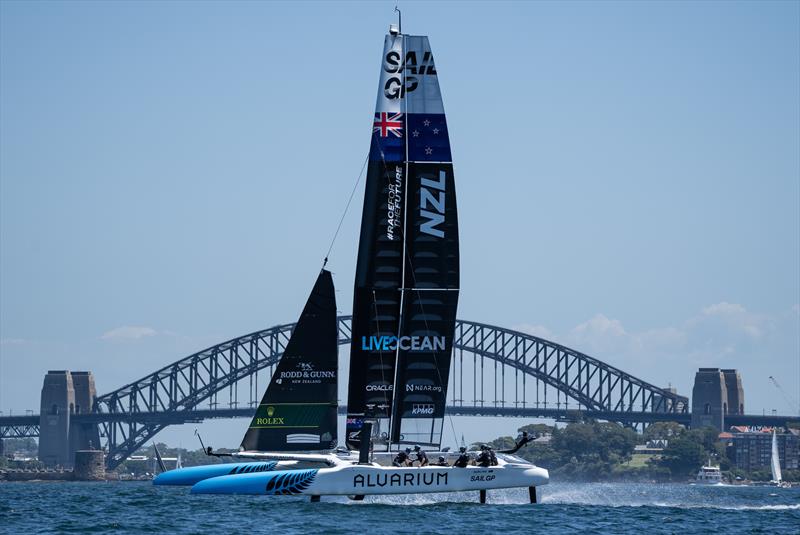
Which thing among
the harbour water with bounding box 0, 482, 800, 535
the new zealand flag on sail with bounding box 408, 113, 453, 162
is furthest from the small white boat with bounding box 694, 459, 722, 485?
the new zealand flag on sail with bounding box 408, 113, 453, 162

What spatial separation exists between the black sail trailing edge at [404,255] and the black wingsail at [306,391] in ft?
2.47

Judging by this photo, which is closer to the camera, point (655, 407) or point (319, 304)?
point (319, 304)

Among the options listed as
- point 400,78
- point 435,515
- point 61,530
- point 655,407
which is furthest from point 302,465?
point 655,407

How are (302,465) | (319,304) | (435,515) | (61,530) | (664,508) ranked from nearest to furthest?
(61,530) → (435,515) → (302,465) → (319,304) → (664,508)

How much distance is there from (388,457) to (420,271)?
4492 mm

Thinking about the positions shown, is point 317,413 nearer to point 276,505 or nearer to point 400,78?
point 276,505

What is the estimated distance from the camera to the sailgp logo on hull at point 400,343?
35781mm

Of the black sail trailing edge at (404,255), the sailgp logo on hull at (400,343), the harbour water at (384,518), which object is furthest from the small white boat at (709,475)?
the black sail trailing edge at (404,255)

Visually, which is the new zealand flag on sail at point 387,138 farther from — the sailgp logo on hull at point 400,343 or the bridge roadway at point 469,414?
the bridge roadway at point 469,414

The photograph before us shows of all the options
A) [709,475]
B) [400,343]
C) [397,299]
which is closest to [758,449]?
[709,475]

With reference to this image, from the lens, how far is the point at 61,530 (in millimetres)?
30641

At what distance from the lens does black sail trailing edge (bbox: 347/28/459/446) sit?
35.6m

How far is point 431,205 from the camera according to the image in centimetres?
3562

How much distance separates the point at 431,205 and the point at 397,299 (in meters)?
2.39
